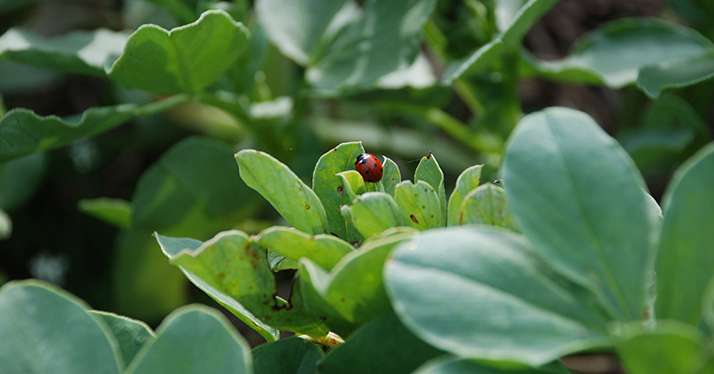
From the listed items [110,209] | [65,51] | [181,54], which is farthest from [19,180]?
[181,54]

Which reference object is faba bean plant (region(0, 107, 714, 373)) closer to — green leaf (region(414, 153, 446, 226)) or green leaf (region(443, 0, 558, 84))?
green leaf (region(414, 153, 446, 226))

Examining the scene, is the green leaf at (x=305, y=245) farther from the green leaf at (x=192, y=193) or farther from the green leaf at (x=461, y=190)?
the green leaf at (x=192, y=193)

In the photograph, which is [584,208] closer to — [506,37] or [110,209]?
[506,37]

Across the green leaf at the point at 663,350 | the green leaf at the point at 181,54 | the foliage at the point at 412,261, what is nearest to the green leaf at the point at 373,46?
the foliage at the point at 412,261

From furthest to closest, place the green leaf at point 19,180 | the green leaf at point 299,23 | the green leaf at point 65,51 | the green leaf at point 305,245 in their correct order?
the green leaf at point 19,180 < the green leaf at point 299,23 < the green leaf at point 65,51 < the green leaf at point 305,245

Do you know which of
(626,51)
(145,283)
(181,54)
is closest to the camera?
(181,54)

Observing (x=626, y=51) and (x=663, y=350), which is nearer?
(x=663, y=350)

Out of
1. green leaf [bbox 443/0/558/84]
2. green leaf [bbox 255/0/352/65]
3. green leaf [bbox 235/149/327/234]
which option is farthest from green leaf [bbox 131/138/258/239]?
green leaf [bbox 235/149/327/234]
